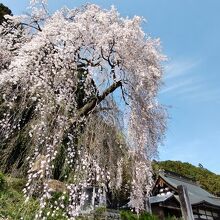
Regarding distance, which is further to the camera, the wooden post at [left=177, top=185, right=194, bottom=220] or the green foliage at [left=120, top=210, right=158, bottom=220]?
the wooden post at [left=177, top=185, right=194, bottom=220]

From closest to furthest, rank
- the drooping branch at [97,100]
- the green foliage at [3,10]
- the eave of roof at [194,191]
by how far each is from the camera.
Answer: the drooping branch at [97,100]
the green foliage at [3,10]
the eave of roof at [194,191]

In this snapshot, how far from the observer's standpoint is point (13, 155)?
23.9 ft

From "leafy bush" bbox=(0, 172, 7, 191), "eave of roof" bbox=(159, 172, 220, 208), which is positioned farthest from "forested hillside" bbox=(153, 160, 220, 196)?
"leafy bush" bbox=(0, 172, 7, 191)

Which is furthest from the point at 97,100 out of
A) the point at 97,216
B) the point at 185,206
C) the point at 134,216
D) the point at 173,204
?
the point at 173,204

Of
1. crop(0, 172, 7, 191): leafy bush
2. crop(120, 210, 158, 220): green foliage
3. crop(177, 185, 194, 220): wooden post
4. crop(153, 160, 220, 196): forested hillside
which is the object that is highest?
crop(153, 160, 220, 196): forested hillside

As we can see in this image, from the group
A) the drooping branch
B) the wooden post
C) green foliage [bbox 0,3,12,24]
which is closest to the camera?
the drooping branch

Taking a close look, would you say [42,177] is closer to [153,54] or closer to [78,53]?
[78,53]

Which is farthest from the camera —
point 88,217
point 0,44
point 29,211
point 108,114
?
point 0,44

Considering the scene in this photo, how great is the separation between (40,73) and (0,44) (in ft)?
5.76

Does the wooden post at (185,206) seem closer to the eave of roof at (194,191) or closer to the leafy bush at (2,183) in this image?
the leafy bush at (2,183)

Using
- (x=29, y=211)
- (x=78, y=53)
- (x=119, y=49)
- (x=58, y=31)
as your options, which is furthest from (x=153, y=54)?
(x=29, y=211)

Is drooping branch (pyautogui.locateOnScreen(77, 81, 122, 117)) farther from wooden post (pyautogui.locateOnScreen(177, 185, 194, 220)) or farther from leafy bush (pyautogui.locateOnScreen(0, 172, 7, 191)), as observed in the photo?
wooden post (pyautogui.locateOnScreen(177, 185, 194, 220))

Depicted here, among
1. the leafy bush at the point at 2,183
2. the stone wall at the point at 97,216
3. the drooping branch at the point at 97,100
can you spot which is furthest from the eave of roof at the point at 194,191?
the leafy bush at the point at 2,183

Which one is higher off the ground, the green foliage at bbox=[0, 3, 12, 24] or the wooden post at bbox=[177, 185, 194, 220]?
the green foliage at bbox=[0, 3, 12, 24]
